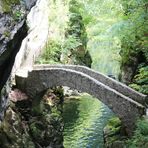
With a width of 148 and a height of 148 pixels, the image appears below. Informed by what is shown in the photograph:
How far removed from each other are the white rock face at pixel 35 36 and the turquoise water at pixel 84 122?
20.2 feet

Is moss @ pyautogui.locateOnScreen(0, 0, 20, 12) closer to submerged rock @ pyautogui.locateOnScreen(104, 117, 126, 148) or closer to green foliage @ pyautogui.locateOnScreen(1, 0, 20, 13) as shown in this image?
green foliage @ pyautogui.locateOnScreen(1, 0, 20, 13)

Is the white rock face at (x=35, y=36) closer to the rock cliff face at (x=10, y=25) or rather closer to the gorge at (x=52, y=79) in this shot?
the gorge at (x=52, y=79)

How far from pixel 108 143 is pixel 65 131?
31.0 feet

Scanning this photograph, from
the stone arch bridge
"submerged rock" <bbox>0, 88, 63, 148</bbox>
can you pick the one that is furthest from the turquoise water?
the stone arch bridge

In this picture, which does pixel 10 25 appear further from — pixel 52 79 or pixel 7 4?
pixel 52 79

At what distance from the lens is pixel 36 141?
21484 mm

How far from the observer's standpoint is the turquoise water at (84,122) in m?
24.9

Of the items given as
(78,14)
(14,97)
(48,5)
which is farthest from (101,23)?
(14,97)

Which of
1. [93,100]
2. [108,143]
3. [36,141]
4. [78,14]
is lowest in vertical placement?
[93,100]

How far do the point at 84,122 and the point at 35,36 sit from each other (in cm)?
908

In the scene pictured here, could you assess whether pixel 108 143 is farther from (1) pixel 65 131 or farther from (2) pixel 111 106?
(1) pixel 65 131

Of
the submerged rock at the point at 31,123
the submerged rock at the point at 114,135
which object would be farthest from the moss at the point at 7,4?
the submerged rock at the point at 31,123

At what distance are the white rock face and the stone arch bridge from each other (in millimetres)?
741

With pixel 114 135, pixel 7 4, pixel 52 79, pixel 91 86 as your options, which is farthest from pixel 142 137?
pixel 52 79
